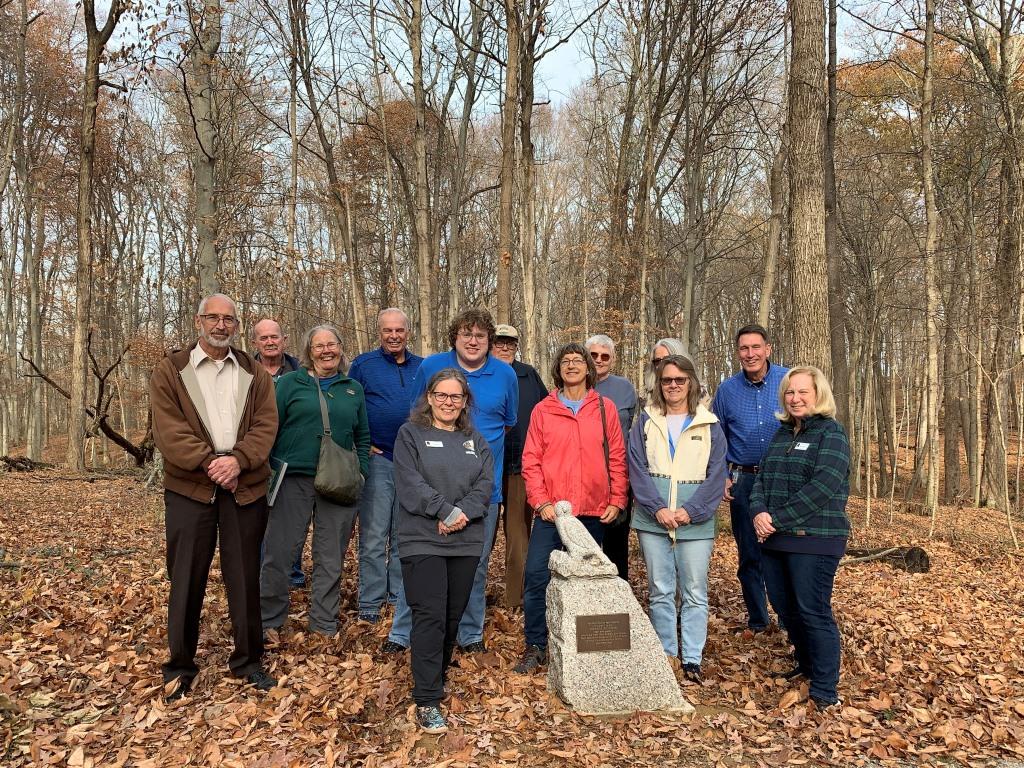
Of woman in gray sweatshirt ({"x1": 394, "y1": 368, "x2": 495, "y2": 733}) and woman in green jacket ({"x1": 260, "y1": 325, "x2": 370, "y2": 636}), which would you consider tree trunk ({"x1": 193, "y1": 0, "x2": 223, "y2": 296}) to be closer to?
woman in green jacket ({"x1": 260, "y1": 325, "x2": 370, "y2": 636})

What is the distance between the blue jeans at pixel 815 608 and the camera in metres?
3.71

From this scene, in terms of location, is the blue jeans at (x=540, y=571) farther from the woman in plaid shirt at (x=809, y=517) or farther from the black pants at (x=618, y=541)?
the woman in plaid shirt at (x=809, y=517)

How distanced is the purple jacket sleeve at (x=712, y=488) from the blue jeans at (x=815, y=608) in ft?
1.42

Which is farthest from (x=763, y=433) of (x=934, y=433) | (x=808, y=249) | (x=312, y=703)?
(x=934, y=433)

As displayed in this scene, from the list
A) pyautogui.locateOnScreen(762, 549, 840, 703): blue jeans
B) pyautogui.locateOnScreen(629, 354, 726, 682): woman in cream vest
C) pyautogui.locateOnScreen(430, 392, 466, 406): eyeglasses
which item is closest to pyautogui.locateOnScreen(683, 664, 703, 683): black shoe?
pyautogui.locateOnScreen(629, 354, 726, 682): woman in cream vest

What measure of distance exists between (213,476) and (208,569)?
57cm

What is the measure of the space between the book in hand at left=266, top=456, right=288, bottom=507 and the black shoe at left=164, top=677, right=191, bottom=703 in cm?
105

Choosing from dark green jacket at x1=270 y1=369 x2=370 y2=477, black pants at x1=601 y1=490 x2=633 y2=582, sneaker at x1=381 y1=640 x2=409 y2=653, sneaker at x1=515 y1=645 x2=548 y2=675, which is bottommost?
sneaker at x1=515 y1=645 x2=548 y2=675

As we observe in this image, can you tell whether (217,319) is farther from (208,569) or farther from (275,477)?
(208,569)

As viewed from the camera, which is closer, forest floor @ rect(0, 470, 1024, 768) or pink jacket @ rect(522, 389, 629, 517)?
forest floor @ rect(0, 470, 1024, 768)

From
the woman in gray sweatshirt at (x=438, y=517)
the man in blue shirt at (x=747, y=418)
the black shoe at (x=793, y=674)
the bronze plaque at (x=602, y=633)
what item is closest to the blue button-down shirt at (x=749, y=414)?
the man in blue shirt at (x=747, y=418)

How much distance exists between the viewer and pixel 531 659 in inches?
165

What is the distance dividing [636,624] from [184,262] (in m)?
23.1

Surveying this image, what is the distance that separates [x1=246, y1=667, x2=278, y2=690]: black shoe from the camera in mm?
3701
